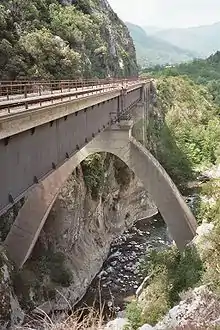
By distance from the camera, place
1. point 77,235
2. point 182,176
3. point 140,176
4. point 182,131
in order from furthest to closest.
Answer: point 182,131, point 182,176, point 77,235, point 140,176

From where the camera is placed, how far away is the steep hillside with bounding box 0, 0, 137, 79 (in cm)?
3384

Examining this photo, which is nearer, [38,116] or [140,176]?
[38,116]

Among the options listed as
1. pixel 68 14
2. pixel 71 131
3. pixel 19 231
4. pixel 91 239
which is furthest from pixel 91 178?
pixel 68 14

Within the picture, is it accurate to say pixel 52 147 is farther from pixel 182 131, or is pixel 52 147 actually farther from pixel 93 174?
pixel 182 131

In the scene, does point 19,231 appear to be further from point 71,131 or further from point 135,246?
point 135,246

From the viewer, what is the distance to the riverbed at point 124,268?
25625mm

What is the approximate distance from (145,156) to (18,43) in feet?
43.0

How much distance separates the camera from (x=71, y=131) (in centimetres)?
1716

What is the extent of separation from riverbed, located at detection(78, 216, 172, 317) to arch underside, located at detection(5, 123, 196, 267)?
3.75 metres

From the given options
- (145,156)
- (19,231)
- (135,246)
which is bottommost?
(135,246)

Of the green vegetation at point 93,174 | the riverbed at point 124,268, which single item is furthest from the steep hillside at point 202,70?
the green vegetation at point 93,174

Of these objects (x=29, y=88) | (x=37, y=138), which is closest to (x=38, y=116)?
(x=37, y=138)

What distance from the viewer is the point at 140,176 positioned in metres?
30.0

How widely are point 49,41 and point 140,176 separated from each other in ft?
43.1
